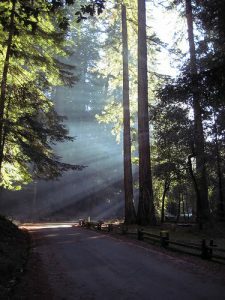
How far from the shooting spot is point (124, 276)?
366 inches

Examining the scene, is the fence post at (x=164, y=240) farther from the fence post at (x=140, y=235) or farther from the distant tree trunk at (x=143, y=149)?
the distant tree trunk at (x=143, y=149)

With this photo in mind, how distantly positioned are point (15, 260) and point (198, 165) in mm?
13354

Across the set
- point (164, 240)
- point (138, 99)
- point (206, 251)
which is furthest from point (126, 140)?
point (206, 251)

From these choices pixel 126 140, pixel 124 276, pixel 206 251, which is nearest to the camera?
pixel 124 276

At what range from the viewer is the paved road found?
7.64 meters

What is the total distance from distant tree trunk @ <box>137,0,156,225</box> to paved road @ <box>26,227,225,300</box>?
22.7 feet

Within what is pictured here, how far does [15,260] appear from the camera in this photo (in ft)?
35.6

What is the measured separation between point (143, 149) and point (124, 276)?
1291 cm

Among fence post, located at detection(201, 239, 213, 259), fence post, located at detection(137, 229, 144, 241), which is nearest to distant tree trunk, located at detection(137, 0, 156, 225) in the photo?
fence post, located at detection(137, 229, 144, 241)

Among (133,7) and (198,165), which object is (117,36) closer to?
(133,7)

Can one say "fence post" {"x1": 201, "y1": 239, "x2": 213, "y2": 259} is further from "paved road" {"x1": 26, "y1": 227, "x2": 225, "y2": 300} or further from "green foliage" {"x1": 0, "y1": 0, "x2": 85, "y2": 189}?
"green foliage" {"x1": 0, "y1": 0, "x2": 85, "y2": 189}

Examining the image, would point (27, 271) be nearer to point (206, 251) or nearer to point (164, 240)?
point (206, 251)

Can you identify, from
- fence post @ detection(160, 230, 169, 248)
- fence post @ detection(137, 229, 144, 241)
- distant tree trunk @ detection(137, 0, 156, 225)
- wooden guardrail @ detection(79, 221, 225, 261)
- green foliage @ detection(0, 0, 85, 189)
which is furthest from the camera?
distant tree trunk @ detection(137, 0, 156, 225)

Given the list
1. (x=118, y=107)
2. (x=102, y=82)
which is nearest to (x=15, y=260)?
(x=118, y=107)
